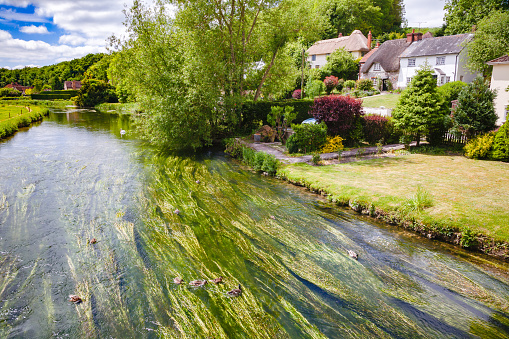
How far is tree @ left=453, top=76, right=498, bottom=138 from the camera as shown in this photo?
595 inches

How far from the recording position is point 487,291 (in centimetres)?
620

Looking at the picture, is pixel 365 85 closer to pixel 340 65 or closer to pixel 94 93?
pixel 340 65

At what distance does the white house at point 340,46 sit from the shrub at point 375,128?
39.2 metres

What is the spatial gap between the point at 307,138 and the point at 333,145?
161 cm

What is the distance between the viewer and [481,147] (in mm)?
14711

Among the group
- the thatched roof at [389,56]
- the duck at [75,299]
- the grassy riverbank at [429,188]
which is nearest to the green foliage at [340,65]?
the thatched roof at [389,56]

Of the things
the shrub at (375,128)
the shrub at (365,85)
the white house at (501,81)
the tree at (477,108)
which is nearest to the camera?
the tree at (477,108)

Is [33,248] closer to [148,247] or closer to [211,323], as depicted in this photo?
[148,247]

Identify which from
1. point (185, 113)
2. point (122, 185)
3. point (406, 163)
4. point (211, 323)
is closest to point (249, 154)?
point (185, 113)

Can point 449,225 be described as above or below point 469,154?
below

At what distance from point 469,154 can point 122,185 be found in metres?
16.1

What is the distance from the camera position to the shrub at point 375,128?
61.6ft

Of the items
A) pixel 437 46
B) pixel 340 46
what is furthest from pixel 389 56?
pixel 340 46

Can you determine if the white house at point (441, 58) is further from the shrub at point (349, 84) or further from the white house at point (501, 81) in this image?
the white house at point (501, 81)
